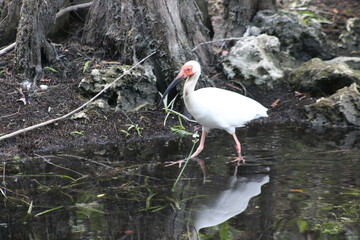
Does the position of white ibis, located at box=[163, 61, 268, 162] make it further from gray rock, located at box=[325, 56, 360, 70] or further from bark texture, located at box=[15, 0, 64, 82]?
gray rock, located at box=[325, 56, 360, 70]

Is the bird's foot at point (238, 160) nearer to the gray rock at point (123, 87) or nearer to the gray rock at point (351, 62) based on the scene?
the gray rock at point (123, 87)

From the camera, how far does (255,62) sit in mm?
9781

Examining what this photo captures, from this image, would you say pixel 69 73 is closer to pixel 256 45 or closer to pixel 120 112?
pixel 120 112

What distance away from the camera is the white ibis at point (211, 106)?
6.99 meters

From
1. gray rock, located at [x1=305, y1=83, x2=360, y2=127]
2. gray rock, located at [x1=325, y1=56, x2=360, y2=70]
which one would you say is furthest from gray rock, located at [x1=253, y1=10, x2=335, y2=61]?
gray rock, located at [x1=305, y1=83, x2=360, y2=127]

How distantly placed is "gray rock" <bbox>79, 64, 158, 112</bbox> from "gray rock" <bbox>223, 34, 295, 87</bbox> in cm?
175

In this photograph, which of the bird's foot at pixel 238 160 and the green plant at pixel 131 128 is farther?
the green plant at pixel 131 128

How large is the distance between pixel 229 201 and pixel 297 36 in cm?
580

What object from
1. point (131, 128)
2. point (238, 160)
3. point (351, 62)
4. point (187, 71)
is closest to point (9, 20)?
point (131, 128)

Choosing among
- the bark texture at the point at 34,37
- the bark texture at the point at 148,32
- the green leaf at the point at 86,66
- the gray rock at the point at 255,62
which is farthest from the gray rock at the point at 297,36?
the bark texture at the point at 34,37

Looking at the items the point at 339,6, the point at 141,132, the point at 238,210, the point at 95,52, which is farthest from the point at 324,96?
the point at 339,6

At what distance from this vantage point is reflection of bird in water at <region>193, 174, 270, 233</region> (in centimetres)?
517

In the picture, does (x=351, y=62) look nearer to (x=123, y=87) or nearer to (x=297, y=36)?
(x=297, y=36)

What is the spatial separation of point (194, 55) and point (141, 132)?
171 centimetres
